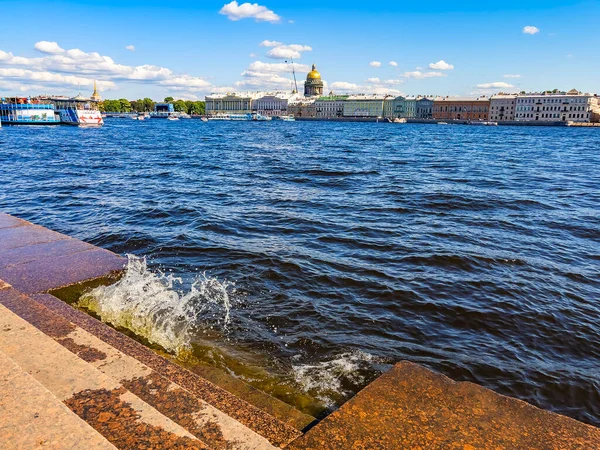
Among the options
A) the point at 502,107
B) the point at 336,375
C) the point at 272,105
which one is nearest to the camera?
the point at 336,375

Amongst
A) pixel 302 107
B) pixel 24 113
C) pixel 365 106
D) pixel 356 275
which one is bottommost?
pixel 356 275

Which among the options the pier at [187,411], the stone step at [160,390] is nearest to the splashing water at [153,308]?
the stone step at [160,390]

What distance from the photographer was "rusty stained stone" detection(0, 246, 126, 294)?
399cm

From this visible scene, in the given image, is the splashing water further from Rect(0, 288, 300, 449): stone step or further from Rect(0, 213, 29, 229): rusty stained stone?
Rect(0, 213, 29, 229): rusty stained stone

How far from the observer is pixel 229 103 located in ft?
503

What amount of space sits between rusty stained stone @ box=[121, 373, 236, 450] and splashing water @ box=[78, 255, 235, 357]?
137cm

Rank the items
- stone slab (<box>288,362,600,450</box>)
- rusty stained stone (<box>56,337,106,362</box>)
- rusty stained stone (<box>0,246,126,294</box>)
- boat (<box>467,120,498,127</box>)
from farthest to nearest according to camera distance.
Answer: boat (<box>467,120,498,127</box>), rusty stained stone (<box>0,246,126,294</box>), rusty stained stone (<box>56,337,106,362</box>), stone slab (<box>288,362,600,450</box>)

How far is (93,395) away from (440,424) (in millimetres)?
1635

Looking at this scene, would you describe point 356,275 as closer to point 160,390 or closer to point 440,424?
point 440,424

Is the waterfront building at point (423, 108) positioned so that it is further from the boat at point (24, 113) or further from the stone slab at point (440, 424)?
the stone slab at point (440, 424)

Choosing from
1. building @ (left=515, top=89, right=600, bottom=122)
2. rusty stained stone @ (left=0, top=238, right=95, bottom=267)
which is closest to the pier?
rusty stained stone @ (left=0, top=238, right=95, bottom=267)

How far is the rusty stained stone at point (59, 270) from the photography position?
13.1 ft

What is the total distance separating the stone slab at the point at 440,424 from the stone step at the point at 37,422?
855 millimetres

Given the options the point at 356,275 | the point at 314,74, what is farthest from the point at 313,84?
the point at 356,275
